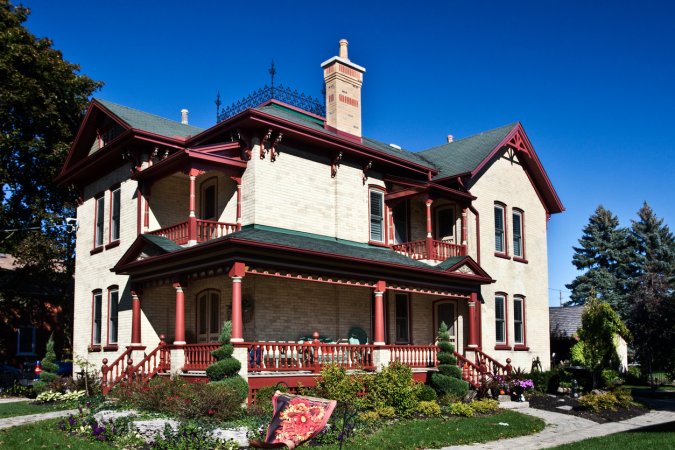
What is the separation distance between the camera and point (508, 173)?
29.4m

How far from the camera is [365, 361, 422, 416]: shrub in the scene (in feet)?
60.3

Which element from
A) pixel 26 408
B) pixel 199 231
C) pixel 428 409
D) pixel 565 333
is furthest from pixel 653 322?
pixel 26 408

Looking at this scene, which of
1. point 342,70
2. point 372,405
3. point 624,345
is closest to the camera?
point 372,405

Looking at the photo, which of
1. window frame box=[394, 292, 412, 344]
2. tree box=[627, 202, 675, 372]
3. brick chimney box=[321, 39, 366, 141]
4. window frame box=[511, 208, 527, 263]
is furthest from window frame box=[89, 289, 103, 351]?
tree box=[627, 202, 675, 372]

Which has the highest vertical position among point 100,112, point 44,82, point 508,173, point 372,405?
point 44,82

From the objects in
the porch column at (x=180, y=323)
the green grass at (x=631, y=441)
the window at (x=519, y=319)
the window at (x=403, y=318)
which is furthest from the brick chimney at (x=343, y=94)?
the green grass at (x=631, y=441)

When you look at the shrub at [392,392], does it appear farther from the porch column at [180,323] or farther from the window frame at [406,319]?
the window frame at [406,319]

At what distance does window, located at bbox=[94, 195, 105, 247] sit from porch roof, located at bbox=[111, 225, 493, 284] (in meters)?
4.32

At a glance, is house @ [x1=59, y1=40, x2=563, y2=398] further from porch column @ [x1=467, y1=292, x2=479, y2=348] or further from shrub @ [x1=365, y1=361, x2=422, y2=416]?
shrub @ [x1=365, y1=361, x2=422, y2=416]

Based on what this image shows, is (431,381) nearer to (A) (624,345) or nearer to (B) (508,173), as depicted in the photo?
(B) (508,173)

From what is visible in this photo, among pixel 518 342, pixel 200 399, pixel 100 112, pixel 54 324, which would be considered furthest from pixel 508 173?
pixel 54 324

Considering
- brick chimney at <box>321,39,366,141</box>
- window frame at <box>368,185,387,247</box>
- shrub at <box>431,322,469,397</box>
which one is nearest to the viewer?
shrub at <box>431,322,469,397</box>

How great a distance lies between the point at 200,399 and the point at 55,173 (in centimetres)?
2184

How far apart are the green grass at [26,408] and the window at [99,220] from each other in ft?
21.9
